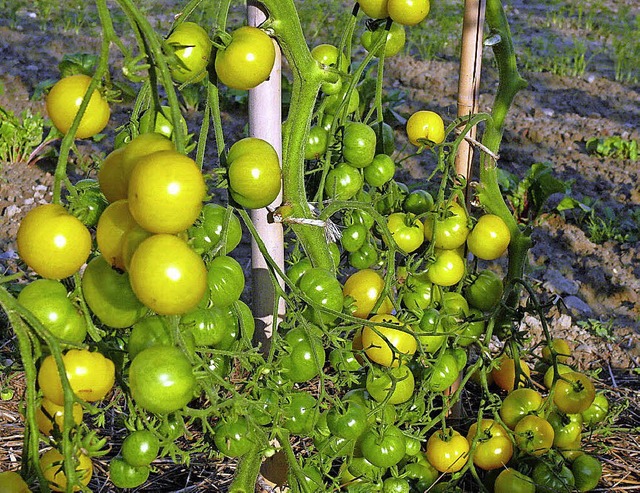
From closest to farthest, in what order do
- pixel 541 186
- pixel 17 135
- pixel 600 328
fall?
pixel 600 328 → pixel 541 186 → pixel 17 135

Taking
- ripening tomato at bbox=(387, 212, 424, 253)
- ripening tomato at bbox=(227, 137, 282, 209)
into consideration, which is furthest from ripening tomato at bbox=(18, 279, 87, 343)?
ripening tomato at bbox=(387, 212, 424, 253)

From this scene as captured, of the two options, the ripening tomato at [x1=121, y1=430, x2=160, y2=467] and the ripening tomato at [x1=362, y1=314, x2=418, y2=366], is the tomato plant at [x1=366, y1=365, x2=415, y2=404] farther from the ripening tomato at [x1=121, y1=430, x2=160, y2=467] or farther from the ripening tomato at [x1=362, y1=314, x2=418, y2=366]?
the ripening tomato at [x1=121, y1=430, x2=160, y2=467]

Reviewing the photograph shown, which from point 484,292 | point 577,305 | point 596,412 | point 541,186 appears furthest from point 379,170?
point 577,305

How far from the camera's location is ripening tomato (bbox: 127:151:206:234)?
2.19ft

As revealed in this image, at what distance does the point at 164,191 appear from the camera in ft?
2.18

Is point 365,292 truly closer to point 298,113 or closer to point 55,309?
point 298,113

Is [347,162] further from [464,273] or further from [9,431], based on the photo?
[9,431]

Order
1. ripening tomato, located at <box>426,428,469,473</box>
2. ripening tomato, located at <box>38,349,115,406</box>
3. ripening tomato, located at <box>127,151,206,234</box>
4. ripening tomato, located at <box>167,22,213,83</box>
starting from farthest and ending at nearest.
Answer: ripening tomato, located at <box>426,428,469,473</box> < ripening tomato, located at <box>167,22,213,83</box> < ripening tomato, located at <box>38,349,115,406</box> < ripening tomato, located at <box>127,151,206,234</box>

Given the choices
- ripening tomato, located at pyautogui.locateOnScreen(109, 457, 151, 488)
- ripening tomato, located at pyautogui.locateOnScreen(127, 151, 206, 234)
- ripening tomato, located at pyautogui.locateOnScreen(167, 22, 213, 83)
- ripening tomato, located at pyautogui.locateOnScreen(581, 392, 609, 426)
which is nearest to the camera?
ripening tomato, located at pyautogui.locateOnScreen(127, 151, 206, 234)

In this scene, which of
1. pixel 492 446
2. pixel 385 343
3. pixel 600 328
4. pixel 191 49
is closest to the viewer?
pixel 191 49

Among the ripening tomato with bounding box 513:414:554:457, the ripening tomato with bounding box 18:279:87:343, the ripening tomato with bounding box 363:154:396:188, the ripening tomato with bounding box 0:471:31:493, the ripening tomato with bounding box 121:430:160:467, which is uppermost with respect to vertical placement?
the ripening tomato with bounding box 18:279:87:343

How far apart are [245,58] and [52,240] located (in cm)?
35

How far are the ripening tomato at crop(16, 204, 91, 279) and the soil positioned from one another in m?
1.30

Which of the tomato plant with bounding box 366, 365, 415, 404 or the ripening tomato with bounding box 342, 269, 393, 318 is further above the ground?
the ripening tomato with bounding box 342, 269, 393, 318
